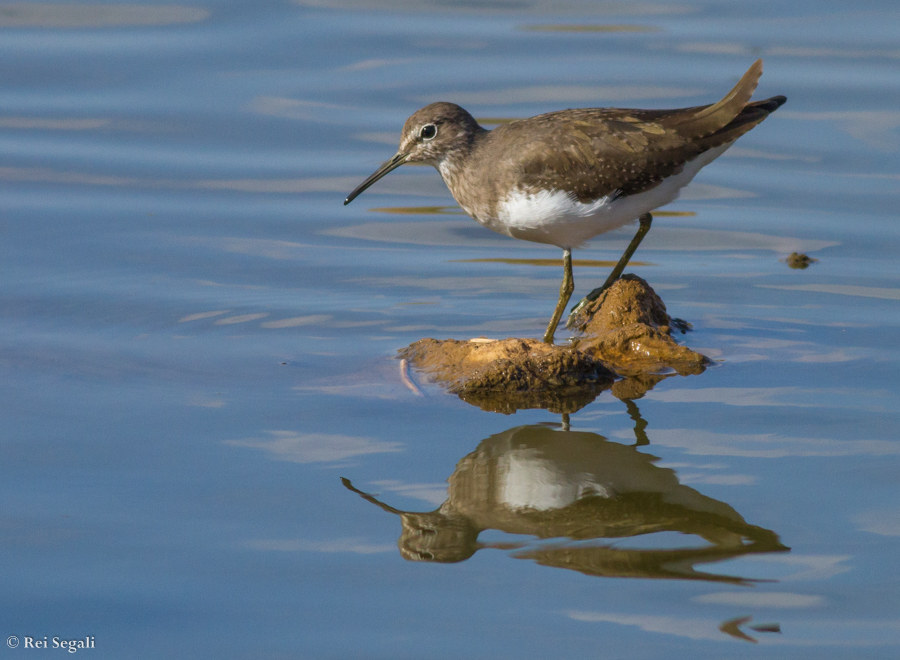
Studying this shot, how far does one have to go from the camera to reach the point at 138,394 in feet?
21.5

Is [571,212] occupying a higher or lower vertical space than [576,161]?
lower

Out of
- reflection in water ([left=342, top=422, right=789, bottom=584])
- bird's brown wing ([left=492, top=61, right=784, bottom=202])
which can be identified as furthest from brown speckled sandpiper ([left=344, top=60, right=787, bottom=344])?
reflection in water ([left=342, top=422, right=789, bottom=584])

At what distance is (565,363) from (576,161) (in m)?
1.35

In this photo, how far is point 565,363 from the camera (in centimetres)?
670

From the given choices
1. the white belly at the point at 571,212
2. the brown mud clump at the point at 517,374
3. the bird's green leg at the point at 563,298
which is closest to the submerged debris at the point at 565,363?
the brown mud clump at the point at 517,374

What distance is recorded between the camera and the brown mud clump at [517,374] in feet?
21.6

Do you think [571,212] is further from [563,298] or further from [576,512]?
[576,512]

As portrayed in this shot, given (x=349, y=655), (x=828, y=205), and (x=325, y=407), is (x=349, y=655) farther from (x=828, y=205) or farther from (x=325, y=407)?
(x=828, y=205)

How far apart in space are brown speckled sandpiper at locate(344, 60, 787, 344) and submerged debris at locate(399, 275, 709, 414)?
44cm

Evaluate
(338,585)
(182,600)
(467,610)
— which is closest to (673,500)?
(467,610)

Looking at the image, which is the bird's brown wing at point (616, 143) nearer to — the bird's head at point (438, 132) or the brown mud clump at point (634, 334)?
the bird's head at point (438, 132)

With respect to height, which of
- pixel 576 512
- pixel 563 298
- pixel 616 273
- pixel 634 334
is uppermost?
pixel 616 273

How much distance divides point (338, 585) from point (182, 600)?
0.60 m

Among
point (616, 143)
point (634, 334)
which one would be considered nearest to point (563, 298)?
point (634, 334)
